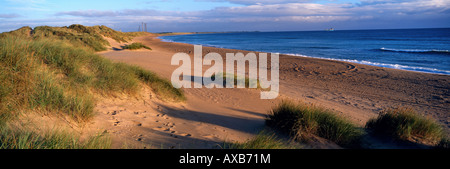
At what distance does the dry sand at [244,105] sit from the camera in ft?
15.1

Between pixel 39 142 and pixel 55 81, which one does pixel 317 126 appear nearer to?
pixel 39 142

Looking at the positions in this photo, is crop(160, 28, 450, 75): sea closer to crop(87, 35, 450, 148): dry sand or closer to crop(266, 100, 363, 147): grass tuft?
crop(87, 35, 450, 148): dry sand

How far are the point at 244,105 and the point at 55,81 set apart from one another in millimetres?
5245

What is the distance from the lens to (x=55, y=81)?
16.3 feet

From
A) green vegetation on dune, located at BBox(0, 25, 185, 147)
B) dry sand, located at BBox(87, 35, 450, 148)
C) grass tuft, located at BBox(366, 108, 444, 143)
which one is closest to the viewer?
green vegetation on dune, located at BBox(0, 25, 185, 147)

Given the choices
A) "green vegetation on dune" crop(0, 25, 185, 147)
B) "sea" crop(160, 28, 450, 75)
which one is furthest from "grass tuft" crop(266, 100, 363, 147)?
"sea" crop(160, 28, 450, 75)

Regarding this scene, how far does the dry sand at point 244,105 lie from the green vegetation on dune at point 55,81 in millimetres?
395

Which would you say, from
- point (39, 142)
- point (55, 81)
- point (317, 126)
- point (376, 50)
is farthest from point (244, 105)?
point (376, 50)

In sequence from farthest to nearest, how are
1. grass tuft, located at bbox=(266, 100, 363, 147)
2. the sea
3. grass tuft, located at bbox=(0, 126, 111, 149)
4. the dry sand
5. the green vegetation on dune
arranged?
the sea < grass tuft, located at bbox=(266, 100, 363, 147) < the dry sand < the green vegetation on dune < grass tuft, located at bbox=(0, 126, 111, 149)

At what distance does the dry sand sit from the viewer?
15.1ft

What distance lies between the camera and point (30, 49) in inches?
221

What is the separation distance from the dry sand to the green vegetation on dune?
0.40 metres

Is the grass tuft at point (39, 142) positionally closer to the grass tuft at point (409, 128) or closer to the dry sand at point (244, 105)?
the dry sand at point (244, 105)
